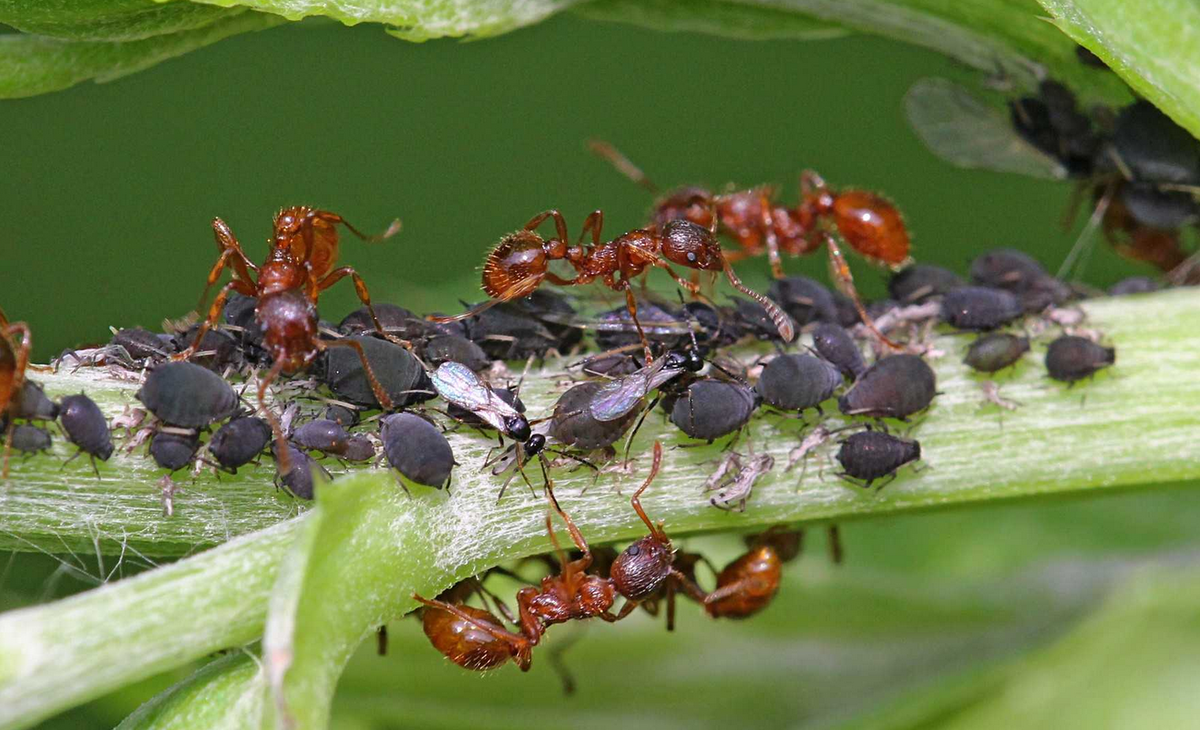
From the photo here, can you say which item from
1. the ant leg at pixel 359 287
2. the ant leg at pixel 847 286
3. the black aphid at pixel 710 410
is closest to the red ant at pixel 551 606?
the black aphid at pixel 710 410

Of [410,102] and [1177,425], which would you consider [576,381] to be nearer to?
[1177,425]

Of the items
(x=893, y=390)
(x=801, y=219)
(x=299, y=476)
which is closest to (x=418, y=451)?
(x=299, y=476)

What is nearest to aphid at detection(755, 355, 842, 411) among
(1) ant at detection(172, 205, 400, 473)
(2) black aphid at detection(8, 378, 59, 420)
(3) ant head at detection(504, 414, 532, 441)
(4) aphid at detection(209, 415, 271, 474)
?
(3) ant head at detection(504, 414, 532, 441)

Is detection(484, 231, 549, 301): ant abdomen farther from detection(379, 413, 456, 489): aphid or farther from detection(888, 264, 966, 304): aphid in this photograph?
detection(888, 264, 966, 304): aphid

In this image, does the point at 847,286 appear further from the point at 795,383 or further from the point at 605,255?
the point at 795,383

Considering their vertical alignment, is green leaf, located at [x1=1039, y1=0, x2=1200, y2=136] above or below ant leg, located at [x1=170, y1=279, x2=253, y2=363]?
above

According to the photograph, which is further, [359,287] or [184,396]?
[359,287]
